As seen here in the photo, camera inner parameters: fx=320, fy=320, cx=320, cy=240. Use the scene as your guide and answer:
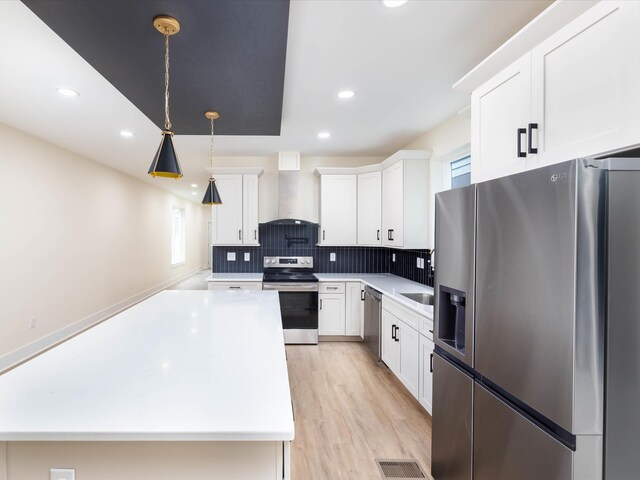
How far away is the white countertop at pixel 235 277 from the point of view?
417 centimetres

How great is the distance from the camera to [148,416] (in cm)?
96

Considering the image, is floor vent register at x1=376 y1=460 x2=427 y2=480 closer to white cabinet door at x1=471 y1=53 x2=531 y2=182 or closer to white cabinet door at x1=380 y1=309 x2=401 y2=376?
white cabinet door at x1=380 y1=309 x2=401 y2=376

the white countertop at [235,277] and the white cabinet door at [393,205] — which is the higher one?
the white cabinet door at [393,205]

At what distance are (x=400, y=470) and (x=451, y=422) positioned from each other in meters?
0.65

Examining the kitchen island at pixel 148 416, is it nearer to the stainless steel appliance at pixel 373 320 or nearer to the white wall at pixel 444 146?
the stainless steel appliance at pixel 373 320

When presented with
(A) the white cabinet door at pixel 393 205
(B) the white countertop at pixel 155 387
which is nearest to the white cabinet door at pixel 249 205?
(A) the white cabinet door at pixel 393 205

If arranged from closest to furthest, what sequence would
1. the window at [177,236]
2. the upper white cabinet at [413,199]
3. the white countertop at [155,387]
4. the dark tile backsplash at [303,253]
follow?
the white countertop at [155,387]
the upper white cabinet at [413,199]
the dark tile backsplash at [303,253]
the window at [177,236]

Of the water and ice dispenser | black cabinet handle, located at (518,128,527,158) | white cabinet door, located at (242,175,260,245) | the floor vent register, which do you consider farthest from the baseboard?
black cabinet handle, located at (518,128,527,158)

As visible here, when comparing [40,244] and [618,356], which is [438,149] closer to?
[618,356]

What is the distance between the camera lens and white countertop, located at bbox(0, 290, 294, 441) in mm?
905

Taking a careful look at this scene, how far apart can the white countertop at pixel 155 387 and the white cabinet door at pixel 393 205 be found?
2.41m

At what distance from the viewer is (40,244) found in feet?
13.0

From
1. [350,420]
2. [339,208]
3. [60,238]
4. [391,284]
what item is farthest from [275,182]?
[350,420]

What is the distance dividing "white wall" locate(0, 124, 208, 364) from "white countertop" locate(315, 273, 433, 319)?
3477mm
